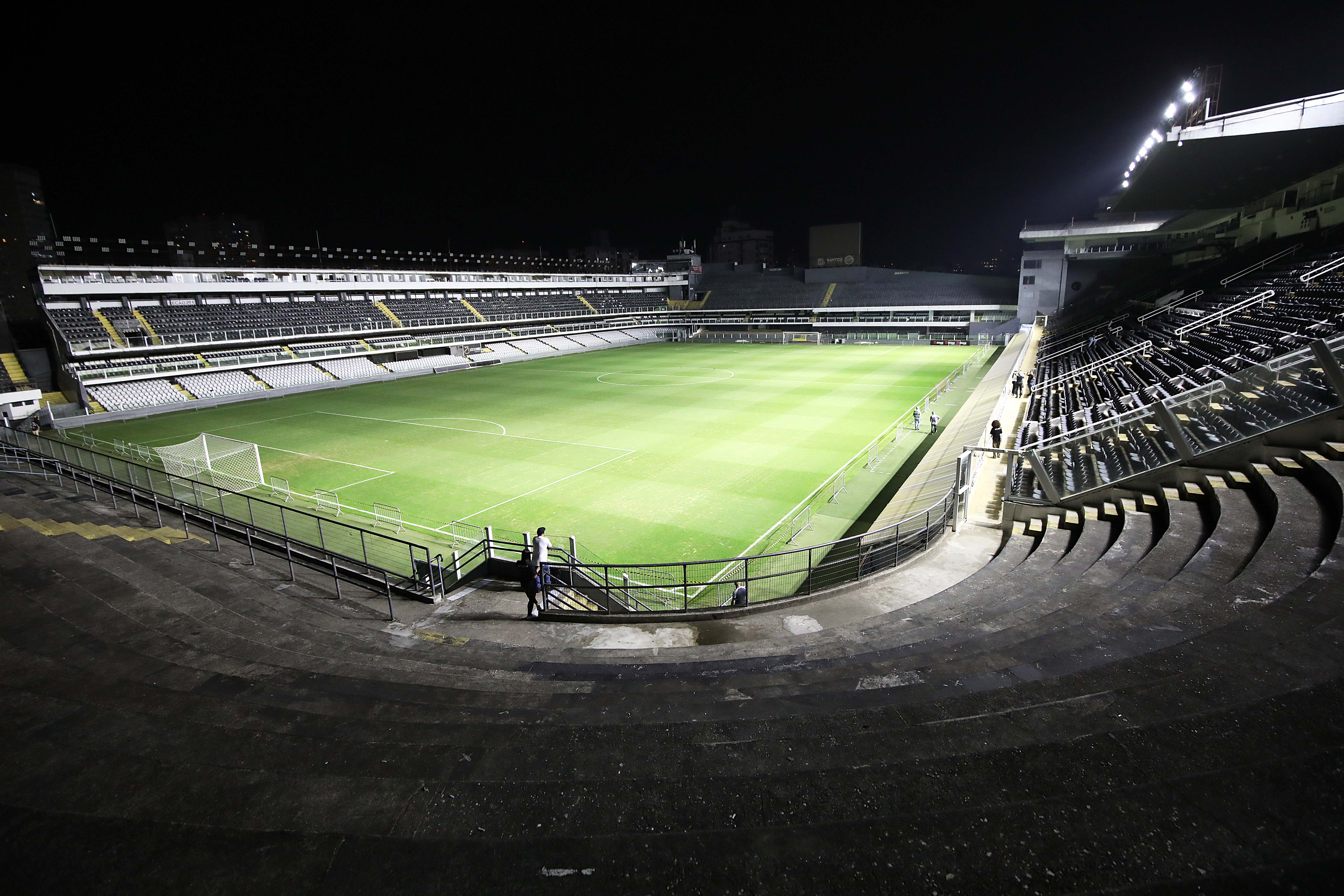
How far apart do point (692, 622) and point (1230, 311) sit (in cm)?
2601

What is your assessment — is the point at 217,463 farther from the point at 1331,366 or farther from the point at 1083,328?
the point at 1083,328

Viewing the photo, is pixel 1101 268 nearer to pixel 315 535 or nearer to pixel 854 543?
pixel 854 543

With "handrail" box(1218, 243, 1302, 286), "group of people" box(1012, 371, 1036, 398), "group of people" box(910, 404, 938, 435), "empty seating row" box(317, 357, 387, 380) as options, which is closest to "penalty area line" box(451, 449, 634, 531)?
"group of people" box(910, 404, 938, 435)

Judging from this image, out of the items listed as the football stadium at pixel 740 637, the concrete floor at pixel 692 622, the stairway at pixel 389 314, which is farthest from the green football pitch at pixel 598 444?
the stairway at pixel 389 314

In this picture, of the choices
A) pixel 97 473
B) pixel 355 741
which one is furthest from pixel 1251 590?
pixel 97 473

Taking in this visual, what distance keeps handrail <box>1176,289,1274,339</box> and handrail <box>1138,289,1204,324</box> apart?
6.90 meters

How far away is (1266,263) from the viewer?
28.7 meters

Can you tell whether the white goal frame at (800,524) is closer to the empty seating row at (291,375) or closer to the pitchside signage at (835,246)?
the empty seating row at (291,375)

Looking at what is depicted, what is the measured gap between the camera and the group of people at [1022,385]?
26453mm

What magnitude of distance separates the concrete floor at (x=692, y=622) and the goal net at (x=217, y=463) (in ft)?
40.9

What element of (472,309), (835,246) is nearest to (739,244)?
(835,246)

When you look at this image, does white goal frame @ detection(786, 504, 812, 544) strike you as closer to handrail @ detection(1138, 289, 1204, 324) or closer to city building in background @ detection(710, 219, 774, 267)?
handrail @ detection(1138, 289, 1204, 324)

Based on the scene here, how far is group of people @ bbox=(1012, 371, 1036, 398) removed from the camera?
26.5 metres

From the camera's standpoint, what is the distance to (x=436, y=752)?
4.15 meters
